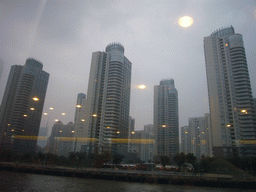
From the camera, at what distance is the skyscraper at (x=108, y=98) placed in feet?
174

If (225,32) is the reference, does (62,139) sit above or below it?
below

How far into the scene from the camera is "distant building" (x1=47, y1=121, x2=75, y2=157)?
3512cm

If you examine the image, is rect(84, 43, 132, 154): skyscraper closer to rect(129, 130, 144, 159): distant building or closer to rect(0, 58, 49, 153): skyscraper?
rect(129, 130, 144, 159): distant building

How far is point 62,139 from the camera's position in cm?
3884

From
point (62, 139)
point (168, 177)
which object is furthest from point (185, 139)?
point (168, 177)

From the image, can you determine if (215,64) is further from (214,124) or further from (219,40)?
(214,124)

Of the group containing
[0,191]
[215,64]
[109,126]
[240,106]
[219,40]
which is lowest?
[0,191]

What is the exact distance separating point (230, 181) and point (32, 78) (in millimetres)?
28081

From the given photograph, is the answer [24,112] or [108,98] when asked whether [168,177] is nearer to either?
[24,112]

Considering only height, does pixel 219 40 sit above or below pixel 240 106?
above

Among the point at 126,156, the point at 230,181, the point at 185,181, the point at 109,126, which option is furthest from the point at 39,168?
the point at 109,126

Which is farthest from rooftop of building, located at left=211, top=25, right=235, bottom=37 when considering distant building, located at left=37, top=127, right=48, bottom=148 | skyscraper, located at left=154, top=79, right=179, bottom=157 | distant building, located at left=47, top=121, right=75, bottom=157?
distant building, located at left=37, top=127, right=48, bottom=148

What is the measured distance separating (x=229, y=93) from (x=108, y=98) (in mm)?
34139

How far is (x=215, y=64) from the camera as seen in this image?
5269cm
